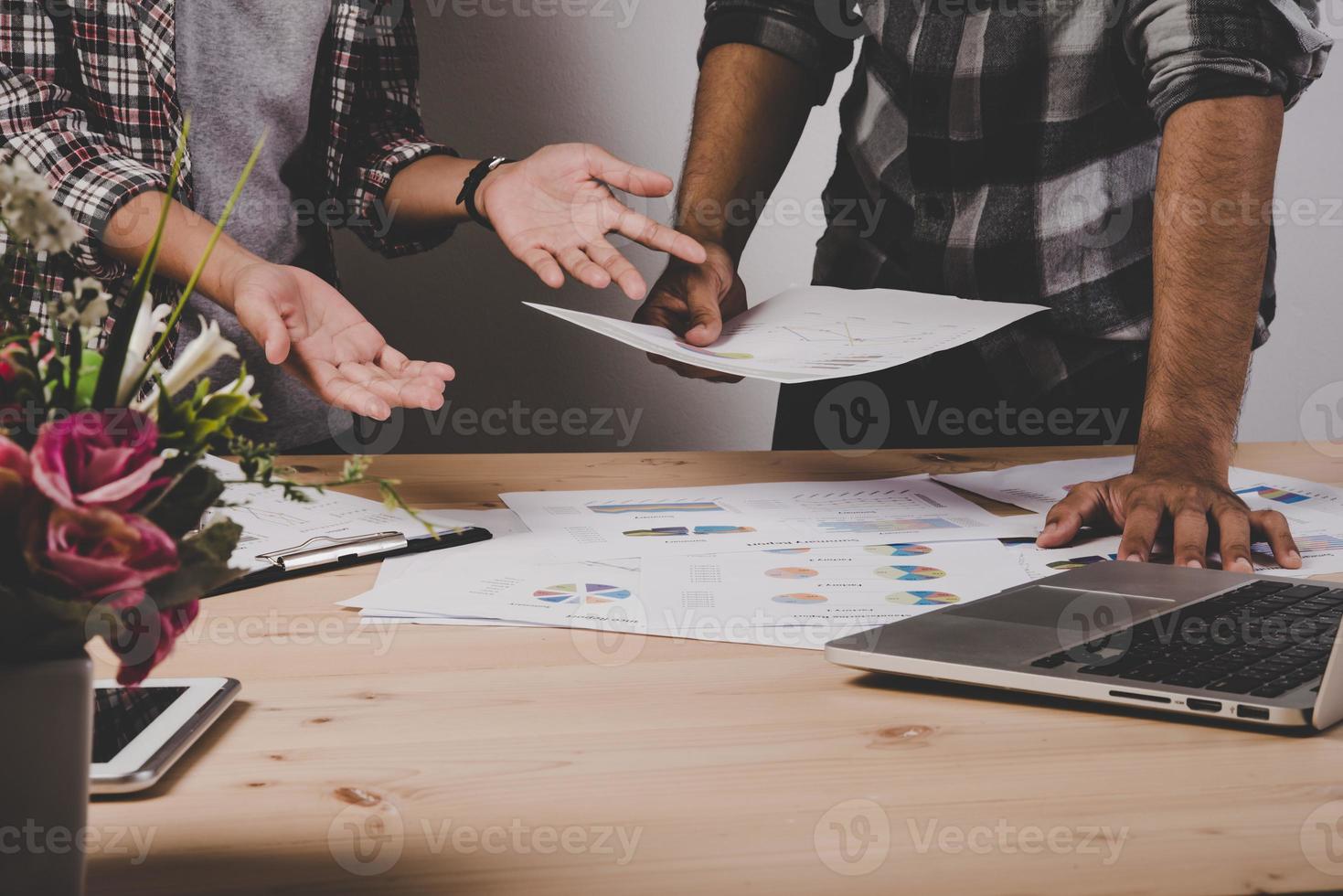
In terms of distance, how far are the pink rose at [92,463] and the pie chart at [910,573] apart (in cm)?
60

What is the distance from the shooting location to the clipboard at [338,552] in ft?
2.78

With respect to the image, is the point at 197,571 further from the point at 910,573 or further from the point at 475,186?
the point at 475,186

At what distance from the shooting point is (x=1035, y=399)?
4.88ft

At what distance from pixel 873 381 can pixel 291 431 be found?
30.8 inches

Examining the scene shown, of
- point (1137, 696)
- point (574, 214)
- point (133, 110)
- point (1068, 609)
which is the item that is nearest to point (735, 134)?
point (574, 214)

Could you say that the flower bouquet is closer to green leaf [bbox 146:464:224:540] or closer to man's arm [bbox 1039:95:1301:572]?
green leaf [bbox 146:464:224:540]

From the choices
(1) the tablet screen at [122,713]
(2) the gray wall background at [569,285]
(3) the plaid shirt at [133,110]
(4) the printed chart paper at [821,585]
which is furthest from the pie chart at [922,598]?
(2) the gray wall background at [569,285]

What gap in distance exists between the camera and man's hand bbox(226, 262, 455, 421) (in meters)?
1.01

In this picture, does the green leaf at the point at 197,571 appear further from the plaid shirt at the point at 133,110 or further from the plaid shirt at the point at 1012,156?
the plaid shirt at the point at 1012,156

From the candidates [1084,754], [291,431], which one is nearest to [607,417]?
[291,431]

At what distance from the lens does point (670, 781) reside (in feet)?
1.71

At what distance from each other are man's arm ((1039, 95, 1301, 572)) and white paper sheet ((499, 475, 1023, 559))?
12cm

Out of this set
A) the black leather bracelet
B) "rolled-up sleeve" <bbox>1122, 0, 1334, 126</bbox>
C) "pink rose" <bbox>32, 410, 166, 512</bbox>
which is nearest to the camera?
"pink rose" <bbox>32, 410, 166, 512</bbox>

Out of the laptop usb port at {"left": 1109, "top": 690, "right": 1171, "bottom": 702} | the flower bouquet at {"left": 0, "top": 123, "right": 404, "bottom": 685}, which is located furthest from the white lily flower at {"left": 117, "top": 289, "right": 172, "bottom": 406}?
the laptop usb port at {"left": 1109, "top": 690, "right": 1171, "bottom": 702}
